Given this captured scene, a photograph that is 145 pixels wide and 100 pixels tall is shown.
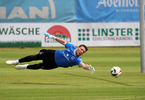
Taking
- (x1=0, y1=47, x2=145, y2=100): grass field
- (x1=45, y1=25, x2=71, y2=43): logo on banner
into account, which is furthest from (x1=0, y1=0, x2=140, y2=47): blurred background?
(x1=0, y1=47, x2=145, y2=100): grass field

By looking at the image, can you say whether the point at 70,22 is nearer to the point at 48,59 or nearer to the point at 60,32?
the point at 60,32

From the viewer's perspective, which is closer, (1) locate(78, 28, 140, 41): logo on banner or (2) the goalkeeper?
(2) the goalkeeper

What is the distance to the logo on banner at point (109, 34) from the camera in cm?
2495

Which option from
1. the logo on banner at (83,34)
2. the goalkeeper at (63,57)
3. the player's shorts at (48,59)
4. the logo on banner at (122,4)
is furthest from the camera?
the logo on banner at (122,4)

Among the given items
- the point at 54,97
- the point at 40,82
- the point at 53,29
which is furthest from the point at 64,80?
the point at 53,29

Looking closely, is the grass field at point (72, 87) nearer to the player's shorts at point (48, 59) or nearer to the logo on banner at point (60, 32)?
the player's shorts at point (48, 59)

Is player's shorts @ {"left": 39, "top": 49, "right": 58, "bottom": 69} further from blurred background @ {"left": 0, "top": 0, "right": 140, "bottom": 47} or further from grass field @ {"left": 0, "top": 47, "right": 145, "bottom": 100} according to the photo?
blurred background @ {"left": 0, "top": 0, "right": 140, "bottom": 47}

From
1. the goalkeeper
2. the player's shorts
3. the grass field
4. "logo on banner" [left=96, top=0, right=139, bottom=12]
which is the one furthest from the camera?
"logo on banner" [left=96, top=0, right=139, bottom=12]

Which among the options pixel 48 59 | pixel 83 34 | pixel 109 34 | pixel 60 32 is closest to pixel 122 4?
pixel 109 34

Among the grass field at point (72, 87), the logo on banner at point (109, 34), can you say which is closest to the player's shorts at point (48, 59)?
the grass field at point (72, 87)

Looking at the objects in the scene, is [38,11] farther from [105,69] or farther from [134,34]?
[105,69]

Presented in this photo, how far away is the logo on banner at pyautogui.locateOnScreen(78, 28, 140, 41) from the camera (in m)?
25.0

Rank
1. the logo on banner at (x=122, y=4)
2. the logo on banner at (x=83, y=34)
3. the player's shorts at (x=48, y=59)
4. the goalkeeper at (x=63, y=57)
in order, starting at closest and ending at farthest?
the goalkeeper at (x=63, y=57), the player's shorts at (x=48, y=59), the logo on banner at (x=83, y=34), the logo on banner at (x=122, y=4)

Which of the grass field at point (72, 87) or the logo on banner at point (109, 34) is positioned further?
the logo on banner at point (109, 34)
